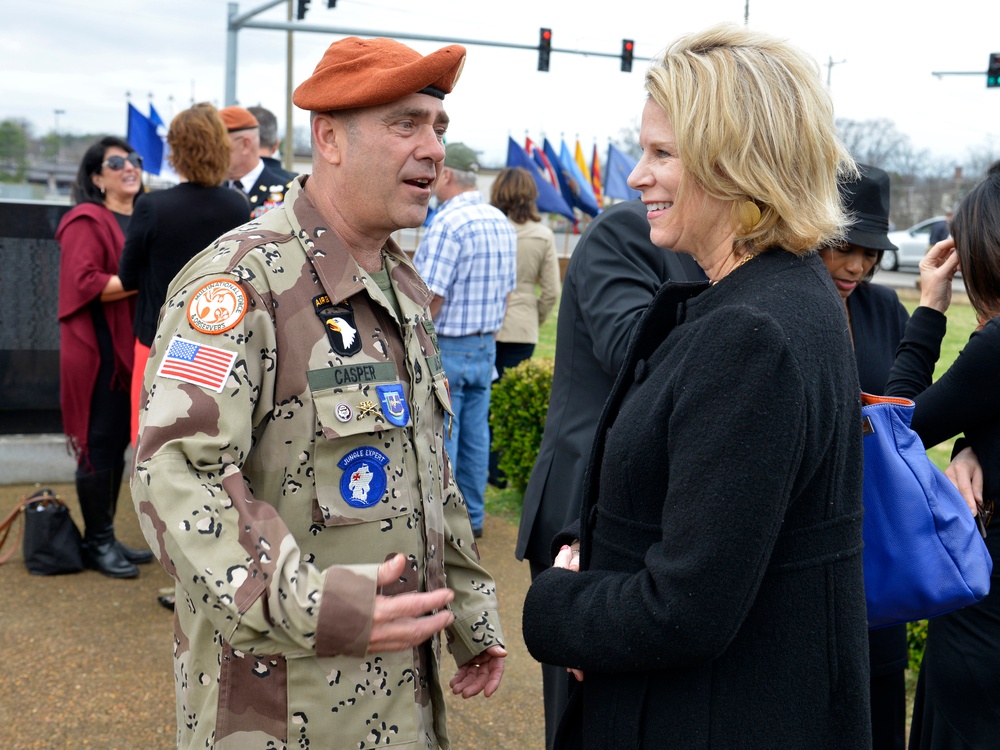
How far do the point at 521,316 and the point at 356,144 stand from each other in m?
Result: 5.23

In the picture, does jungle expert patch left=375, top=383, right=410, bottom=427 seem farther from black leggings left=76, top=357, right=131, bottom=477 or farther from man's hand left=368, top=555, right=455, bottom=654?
black leggings left=76, top=357, right=131, bottom=477

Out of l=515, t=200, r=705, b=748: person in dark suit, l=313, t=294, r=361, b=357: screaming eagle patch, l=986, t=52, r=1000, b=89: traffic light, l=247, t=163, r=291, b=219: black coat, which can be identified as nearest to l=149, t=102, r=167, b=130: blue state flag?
l=247, t=163, r=291, b=219: black coat

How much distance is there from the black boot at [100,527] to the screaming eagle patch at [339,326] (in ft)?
11.8

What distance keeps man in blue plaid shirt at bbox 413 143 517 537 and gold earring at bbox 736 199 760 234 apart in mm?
4014

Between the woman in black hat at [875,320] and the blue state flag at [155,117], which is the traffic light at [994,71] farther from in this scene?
the woman in black hat at [875,320]

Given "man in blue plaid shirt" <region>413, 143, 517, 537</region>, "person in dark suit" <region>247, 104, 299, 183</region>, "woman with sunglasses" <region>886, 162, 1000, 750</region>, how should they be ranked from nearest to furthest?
"woman with sunglasses" <region>886, 162, 1000, 750</region> < "man in blue plaid shirt" <region>413, 143, 517, 537</region> < "person in dark suit" <region>247, 104, 299, 183</region>

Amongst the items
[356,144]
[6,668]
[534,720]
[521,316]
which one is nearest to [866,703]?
[356,144]

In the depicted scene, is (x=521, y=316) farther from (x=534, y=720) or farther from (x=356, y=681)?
(x=356, y=681)

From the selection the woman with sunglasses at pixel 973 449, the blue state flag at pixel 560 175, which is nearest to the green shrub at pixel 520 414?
the woman with sunglasses at pixel 973 449

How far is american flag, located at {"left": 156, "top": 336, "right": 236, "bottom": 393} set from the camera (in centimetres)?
172

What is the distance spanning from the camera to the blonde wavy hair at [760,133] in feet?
5.32

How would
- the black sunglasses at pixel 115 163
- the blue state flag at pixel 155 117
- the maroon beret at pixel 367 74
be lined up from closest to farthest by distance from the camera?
the maroon beret at pixel 367 74, the black sunglasses at pixel 115 163, the blue state flag at pixel 155 117

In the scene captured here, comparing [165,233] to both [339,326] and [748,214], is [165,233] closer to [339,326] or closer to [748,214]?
[339,326]

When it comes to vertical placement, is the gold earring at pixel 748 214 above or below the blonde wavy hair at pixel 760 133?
below
